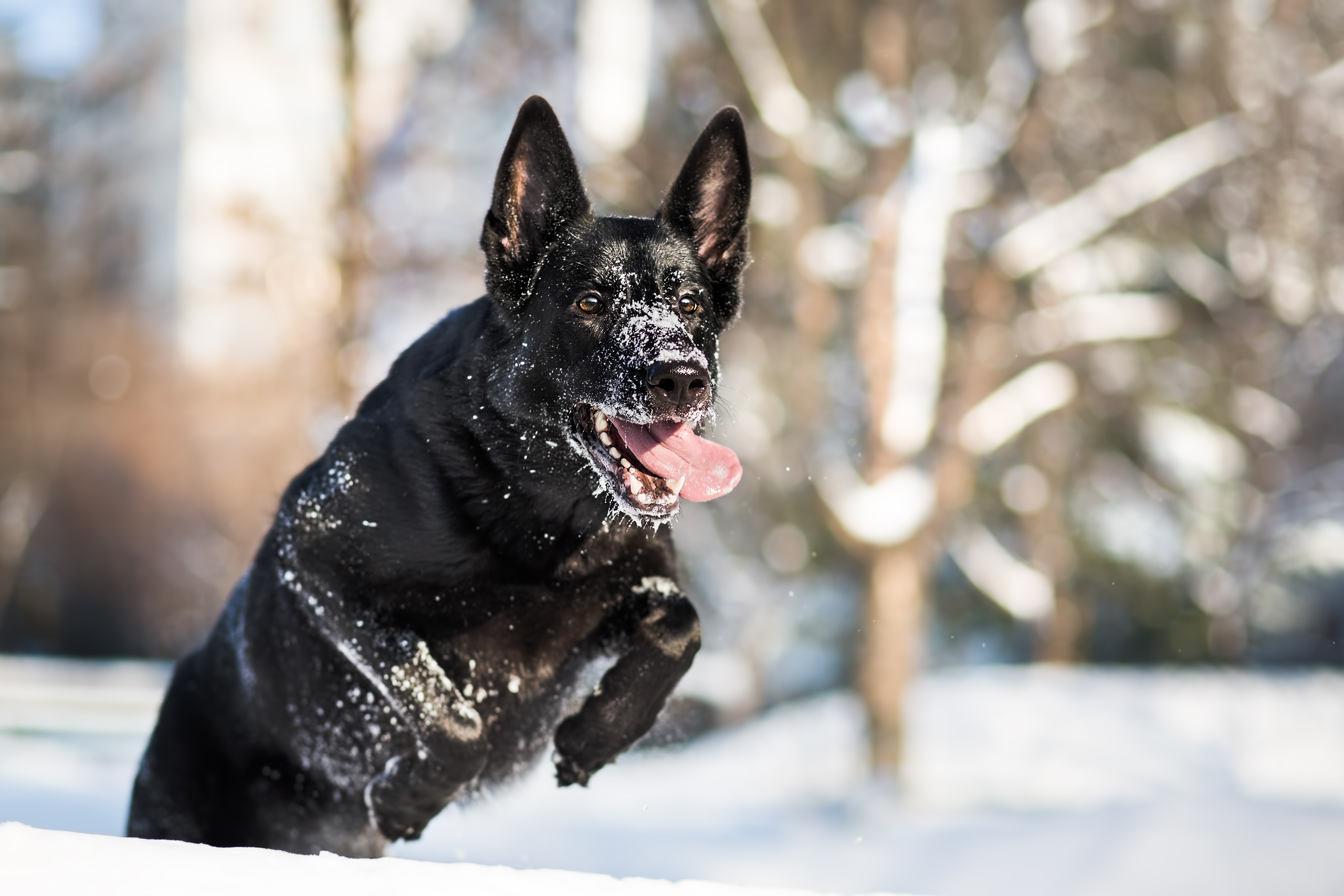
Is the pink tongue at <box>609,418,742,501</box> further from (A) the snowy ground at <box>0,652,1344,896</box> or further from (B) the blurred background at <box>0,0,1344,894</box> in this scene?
(A) the snowy ground at <box>0,652,1344,896</box>

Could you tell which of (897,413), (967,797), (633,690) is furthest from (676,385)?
(967,797)

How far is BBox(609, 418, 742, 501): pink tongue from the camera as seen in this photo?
2395 mm

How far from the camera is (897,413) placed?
796 centimetres

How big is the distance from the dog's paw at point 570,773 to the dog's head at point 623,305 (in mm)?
650

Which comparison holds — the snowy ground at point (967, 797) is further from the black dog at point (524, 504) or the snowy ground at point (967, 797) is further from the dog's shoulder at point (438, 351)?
the dog's shoulder at point (438, 351)

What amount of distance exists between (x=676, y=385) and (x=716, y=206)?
0.69m

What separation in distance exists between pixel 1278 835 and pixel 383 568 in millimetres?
4689

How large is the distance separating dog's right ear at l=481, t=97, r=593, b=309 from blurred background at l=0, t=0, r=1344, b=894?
2.03ft

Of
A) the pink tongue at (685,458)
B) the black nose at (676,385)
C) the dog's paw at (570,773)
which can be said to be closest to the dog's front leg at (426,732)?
the dog's paw at (570,773)

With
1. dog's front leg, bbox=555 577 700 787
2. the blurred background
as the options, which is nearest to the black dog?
dog's front leg, bbox=555 577 700 787

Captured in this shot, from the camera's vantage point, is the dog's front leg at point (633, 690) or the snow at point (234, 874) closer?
the snow at point (234, 874)

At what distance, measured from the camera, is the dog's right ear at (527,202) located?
260 cm

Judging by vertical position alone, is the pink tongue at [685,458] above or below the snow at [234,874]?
above

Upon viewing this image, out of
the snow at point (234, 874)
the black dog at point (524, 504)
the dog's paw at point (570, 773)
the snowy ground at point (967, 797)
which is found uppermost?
the black dog at point (524, 504)
